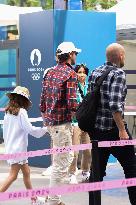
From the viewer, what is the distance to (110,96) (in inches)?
251

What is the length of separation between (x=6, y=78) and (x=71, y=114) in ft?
24.2

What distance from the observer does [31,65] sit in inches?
450

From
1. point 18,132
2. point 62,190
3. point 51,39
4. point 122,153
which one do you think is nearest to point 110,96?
point 122,153

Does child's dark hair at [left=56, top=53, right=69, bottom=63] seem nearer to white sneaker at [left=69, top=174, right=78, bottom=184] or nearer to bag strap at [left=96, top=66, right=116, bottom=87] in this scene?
bag strap at [left=96, top=66, right=116, bottom=87]

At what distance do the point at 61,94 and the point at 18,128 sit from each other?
Result: 2.22ft

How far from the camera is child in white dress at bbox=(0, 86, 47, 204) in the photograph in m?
7.34

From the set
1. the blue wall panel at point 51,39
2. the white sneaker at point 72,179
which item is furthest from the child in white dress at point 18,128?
the blue wall panel at point 51,39

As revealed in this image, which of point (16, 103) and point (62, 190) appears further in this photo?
point (16, 103)

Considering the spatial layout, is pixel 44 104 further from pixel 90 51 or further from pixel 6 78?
pixel 6 78

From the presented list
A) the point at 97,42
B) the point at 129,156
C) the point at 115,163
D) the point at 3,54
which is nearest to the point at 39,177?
the point at 115,163

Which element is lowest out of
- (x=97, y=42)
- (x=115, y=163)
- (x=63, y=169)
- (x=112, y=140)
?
(x=115, y=163)

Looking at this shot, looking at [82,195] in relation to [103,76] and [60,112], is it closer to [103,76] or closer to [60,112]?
[60,112]

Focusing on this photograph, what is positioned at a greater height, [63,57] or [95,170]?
[63,57]

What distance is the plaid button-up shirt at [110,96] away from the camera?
6.34 m
